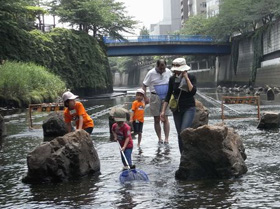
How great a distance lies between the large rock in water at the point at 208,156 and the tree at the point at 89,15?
4543 cm

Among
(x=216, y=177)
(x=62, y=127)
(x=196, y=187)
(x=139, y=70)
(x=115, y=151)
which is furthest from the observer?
(x=139, y=70)

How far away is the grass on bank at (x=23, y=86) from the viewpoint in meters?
26.4

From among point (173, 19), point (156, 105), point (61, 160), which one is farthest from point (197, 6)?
point (61, 160)

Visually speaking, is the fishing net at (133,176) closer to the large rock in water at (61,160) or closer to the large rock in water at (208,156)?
the large rock in water at (208,156)

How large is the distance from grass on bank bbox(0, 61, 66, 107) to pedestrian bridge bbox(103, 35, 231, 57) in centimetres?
3099

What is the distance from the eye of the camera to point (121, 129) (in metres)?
7.48

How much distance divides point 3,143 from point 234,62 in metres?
56.0

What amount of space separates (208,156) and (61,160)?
2.19 meters

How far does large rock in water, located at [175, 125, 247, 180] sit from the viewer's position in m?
6.91

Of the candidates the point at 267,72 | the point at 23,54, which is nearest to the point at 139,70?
the point at 267,72

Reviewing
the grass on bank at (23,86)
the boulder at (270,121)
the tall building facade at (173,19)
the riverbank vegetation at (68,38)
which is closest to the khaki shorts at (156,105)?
the boulder at (270,121)

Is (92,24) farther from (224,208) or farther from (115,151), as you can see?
(224,208)

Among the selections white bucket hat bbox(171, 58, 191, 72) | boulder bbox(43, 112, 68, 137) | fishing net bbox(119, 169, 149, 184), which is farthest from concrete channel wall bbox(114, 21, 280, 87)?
fishing net bbox(119, 169, 149, 184)

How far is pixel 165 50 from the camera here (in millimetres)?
65750
